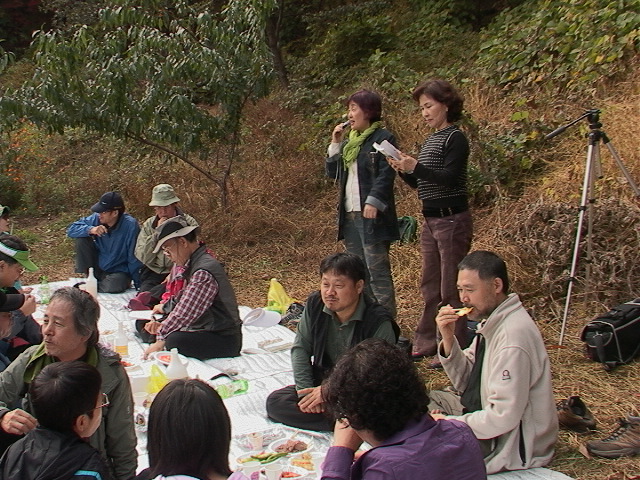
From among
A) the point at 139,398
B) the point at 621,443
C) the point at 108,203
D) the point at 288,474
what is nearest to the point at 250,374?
the point at 139,398

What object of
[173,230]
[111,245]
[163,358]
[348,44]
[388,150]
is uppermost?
[348,44]

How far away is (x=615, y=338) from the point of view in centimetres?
435

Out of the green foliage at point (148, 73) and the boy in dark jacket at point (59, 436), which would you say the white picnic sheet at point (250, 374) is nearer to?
the boy in dark jacket at point (59, 436)

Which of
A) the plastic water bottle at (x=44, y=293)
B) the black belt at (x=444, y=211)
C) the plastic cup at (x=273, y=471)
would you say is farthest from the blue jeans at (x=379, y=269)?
the plastic water bottle at (x=44, y=293)

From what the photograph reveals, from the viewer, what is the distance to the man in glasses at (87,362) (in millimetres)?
2762

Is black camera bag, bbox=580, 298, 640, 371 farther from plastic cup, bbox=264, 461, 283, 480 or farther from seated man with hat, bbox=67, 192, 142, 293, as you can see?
seated man with hat, bbox=67, 192, 142, 293

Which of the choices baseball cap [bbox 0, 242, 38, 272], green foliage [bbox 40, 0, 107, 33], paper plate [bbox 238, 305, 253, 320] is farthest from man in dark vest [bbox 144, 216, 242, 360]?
green foliage [bbox 40, 0, 107, 33]

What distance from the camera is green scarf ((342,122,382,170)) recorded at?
4.88m

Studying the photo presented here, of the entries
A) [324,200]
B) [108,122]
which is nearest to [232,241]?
[324,200]

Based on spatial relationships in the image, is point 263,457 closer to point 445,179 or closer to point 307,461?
point 307,461

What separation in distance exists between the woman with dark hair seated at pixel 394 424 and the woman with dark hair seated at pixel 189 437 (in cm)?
35

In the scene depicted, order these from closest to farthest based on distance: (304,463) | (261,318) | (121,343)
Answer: (304,463) < (121,343) < (261,318)

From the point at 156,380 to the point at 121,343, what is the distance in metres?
0.77

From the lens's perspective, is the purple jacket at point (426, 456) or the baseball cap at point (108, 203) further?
the baseball cap at point (108, 203)
